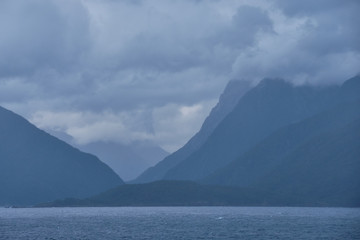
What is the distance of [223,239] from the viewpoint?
194125 millimetres

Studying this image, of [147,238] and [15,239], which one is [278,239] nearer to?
[147,238]

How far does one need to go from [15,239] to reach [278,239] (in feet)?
247

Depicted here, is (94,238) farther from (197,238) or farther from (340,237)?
(340,237)

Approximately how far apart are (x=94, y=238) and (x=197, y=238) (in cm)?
3015

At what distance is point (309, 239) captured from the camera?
190m

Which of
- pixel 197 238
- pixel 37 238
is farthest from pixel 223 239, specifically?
pixel 37 238

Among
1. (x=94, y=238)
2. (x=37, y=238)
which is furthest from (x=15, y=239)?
(x=94, y=238)

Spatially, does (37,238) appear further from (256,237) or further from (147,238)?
(256,237)

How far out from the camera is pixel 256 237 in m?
199

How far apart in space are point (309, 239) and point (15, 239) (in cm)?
8371

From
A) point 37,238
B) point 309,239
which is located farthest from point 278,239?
point 37,238

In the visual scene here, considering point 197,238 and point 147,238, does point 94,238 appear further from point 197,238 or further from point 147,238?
point 197,238

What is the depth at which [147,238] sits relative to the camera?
198 metres

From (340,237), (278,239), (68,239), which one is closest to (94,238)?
(68,239)
